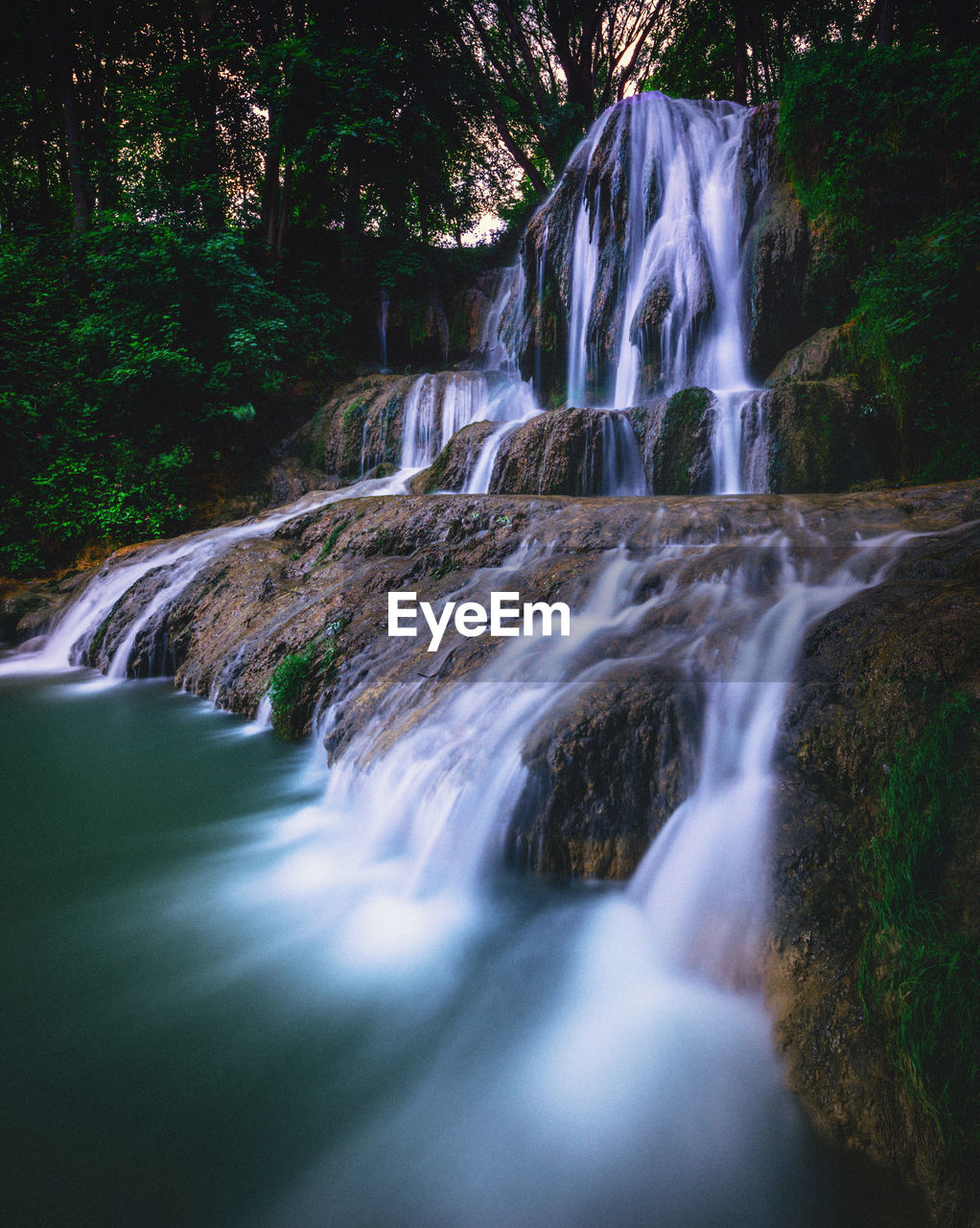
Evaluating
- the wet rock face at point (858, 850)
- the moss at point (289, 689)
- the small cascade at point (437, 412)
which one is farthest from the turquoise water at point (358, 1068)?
the small cascade at point (437, 412)

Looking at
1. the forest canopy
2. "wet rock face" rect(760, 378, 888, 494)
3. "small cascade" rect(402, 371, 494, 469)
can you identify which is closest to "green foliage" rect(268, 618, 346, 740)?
"wet rock face" rect(760, 378, 888, 494)

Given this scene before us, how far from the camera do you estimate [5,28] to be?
554 inches

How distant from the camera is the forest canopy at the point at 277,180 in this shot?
8.86m

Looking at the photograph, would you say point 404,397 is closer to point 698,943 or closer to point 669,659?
point 669,659

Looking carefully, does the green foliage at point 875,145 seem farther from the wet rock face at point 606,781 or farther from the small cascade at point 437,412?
the wet rock face at point 606,781

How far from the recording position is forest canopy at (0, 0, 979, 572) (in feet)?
29.1

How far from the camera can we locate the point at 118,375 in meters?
10.9

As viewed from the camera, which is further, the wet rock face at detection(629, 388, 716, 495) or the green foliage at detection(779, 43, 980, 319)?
the green foliage at detection(779, 43, 980, 319)

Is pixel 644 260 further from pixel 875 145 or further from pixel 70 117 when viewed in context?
pixel 70 117

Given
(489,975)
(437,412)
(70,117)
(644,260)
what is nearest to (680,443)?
(644,260)

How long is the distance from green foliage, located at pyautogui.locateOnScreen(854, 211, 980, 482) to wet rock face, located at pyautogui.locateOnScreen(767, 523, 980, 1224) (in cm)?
522

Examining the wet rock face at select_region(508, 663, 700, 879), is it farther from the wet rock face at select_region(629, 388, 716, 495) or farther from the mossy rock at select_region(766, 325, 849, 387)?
the mossy rock at select_region(766, 325, 849, 387)

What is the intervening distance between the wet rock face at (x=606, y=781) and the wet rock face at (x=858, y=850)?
1.47 ft

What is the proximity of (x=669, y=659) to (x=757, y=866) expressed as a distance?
3.94 ft
